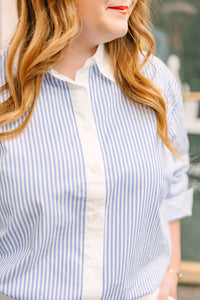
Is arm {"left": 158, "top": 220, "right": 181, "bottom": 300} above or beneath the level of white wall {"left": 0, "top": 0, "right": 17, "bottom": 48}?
beneath

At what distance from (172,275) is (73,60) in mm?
701

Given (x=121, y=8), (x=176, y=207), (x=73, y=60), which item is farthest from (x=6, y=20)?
(x=176, y=207)

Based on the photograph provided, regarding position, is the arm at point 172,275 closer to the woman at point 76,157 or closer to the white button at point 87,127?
the woman at point 76,157

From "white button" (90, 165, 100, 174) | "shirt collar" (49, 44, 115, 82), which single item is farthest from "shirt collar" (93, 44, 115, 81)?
"white button" (90, 165, 100, 174)

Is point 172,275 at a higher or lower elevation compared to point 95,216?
lower

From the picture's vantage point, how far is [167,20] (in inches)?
78.6

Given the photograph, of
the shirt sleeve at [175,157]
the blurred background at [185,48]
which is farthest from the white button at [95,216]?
the blurred background at [185,48]

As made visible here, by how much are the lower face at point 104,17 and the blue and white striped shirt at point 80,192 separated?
0.09 metres

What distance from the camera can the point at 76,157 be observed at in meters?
0.91

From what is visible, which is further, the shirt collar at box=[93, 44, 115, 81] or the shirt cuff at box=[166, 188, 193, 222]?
the shirt cuff at box=[166, 188, 193, 222]

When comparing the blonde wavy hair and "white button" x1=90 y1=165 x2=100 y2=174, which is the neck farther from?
"white button" x1=90 y1=165 x2=100 y2=174

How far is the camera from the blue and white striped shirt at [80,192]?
89 centimetres

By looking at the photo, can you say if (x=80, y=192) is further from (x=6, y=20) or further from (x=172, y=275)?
(x=6, y=20)

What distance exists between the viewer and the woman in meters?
0.89
